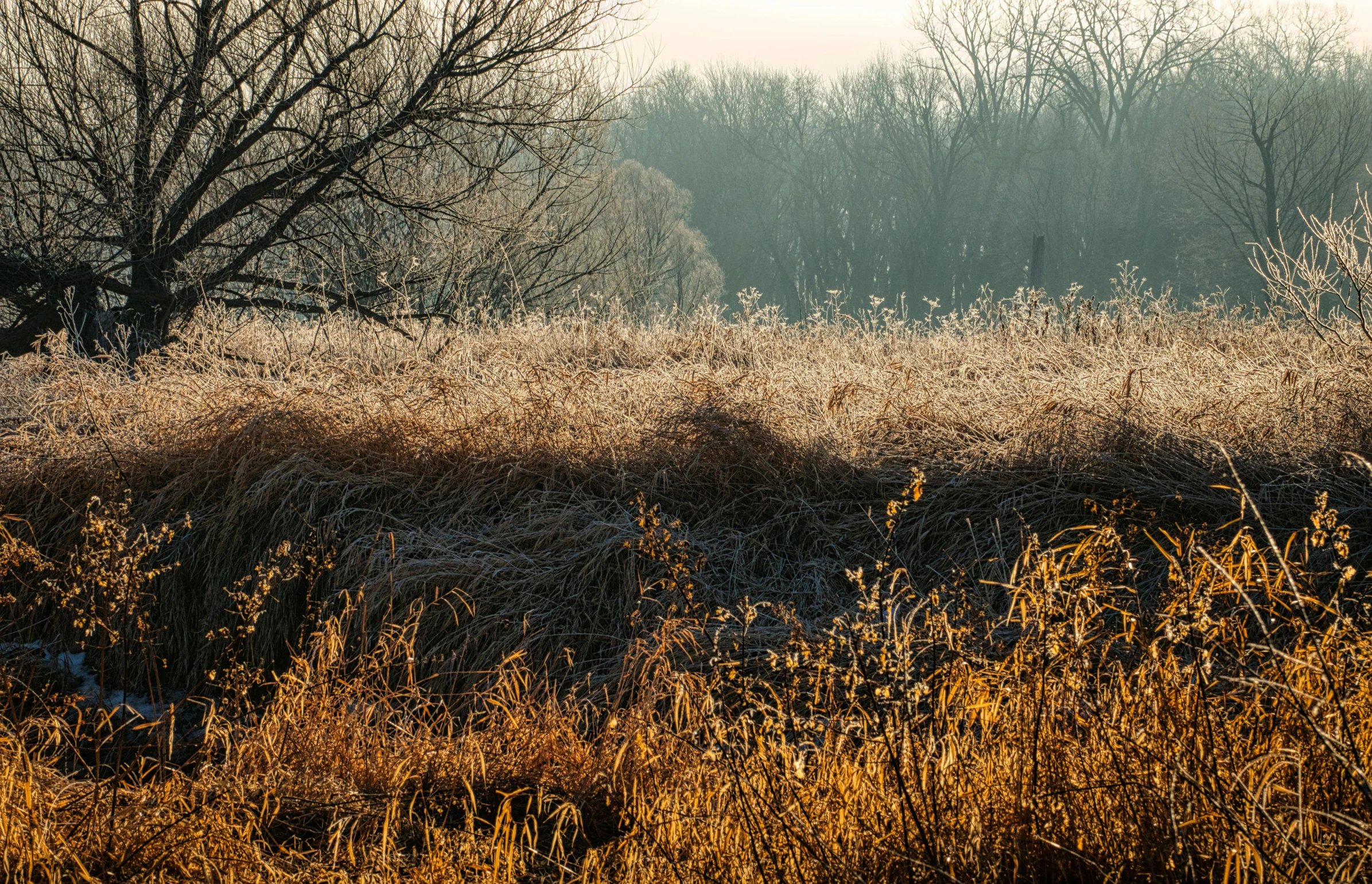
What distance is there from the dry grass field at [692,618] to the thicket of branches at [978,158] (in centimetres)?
2544

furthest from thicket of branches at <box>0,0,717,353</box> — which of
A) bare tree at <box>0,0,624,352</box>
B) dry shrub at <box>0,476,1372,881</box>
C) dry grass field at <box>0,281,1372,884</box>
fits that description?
dry shrub at <box>0,476,1372,881</box>

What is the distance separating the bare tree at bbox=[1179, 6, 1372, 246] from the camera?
20422 mm

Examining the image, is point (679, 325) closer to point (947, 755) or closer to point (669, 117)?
point (947, 755)

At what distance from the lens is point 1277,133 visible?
70.8 ft

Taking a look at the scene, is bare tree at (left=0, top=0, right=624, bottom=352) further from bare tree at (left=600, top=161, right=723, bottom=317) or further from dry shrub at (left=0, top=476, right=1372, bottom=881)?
dry shrub at (left=0, top=476, right=1372, bottom=881)

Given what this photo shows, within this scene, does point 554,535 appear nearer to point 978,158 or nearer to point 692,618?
point 692,618

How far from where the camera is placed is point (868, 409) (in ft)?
15.4

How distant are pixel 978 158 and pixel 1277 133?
17.0 metres

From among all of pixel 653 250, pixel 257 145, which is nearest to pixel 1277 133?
pixel 653 250

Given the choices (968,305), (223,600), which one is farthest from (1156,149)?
(223,600)

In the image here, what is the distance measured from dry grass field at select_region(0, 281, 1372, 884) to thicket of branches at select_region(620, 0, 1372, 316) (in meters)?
25.4

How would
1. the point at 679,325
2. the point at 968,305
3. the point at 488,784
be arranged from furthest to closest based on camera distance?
the point at 968,305, the point at 679,325, the point at 488,784

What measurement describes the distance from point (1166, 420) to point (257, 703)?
3785 millimetres

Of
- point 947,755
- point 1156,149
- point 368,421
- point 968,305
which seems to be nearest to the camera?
point 947,755
